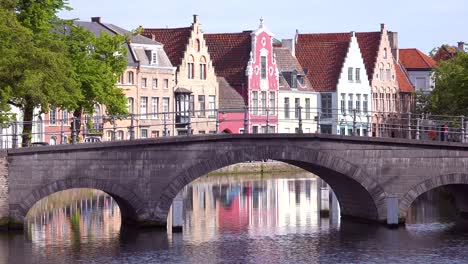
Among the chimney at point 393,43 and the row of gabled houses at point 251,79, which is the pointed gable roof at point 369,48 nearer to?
the row of gabled houses at point 251,79

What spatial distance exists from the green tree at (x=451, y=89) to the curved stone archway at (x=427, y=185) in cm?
2337

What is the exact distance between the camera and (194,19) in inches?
3979

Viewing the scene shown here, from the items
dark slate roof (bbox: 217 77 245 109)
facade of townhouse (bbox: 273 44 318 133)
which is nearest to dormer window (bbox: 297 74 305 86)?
facade of townhouse (bbox: 273 44 318 133)

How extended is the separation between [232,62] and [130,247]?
60.9 metres

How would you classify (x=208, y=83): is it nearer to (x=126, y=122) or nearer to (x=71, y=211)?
(x=126, y=122)

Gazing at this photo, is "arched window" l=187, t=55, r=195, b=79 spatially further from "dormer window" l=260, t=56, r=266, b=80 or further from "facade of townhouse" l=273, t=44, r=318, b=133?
"facade of townhouse" l=273, t=44, r=318, b=133

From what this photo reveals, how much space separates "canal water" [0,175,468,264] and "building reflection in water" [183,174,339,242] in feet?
0.15

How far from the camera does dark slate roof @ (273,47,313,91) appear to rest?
111 metres

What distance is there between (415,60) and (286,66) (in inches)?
969

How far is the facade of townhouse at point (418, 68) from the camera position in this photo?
131 m

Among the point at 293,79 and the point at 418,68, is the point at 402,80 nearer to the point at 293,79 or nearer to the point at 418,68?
the point at 418,68

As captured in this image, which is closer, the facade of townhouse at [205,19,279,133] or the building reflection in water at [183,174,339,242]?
the building reflection in water at [183,174,339,242]

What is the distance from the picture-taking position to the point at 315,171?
184 feet

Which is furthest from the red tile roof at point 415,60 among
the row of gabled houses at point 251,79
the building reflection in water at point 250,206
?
the building reflection in water at point 250,206
